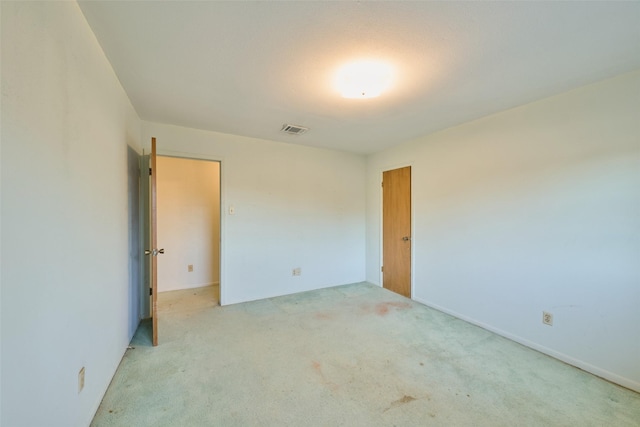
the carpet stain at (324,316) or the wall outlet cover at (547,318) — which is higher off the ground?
the wall outlet cover at (547,318)

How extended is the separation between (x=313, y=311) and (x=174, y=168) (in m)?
3.09

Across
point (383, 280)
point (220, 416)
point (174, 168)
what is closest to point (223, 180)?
point (174, 168)

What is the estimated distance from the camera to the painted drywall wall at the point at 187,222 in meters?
3.98

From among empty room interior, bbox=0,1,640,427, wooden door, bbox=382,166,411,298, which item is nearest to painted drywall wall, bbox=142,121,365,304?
empty room interior, bbox=0,1,640,427

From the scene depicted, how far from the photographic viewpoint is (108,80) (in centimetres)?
180

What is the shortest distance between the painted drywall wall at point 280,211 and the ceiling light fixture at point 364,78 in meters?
1.85

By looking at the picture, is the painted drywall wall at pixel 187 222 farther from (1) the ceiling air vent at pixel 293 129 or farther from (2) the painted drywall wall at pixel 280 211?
(1) the ceiling air vent at pixel 293 129

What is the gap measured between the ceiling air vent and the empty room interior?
6.4 inches

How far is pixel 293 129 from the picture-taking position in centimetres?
318

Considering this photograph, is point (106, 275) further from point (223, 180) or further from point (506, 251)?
point (506, 251)

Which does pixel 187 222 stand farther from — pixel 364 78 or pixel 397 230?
pixel 364 78

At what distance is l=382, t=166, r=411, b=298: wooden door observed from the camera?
3.74 m

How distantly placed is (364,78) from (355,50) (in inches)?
12.4

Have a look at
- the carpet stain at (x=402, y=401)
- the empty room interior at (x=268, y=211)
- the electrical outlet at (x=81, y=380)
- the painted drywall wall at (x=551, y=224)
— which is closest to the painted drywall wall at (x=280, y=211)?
the empty room interior at (x=268, y=211)
